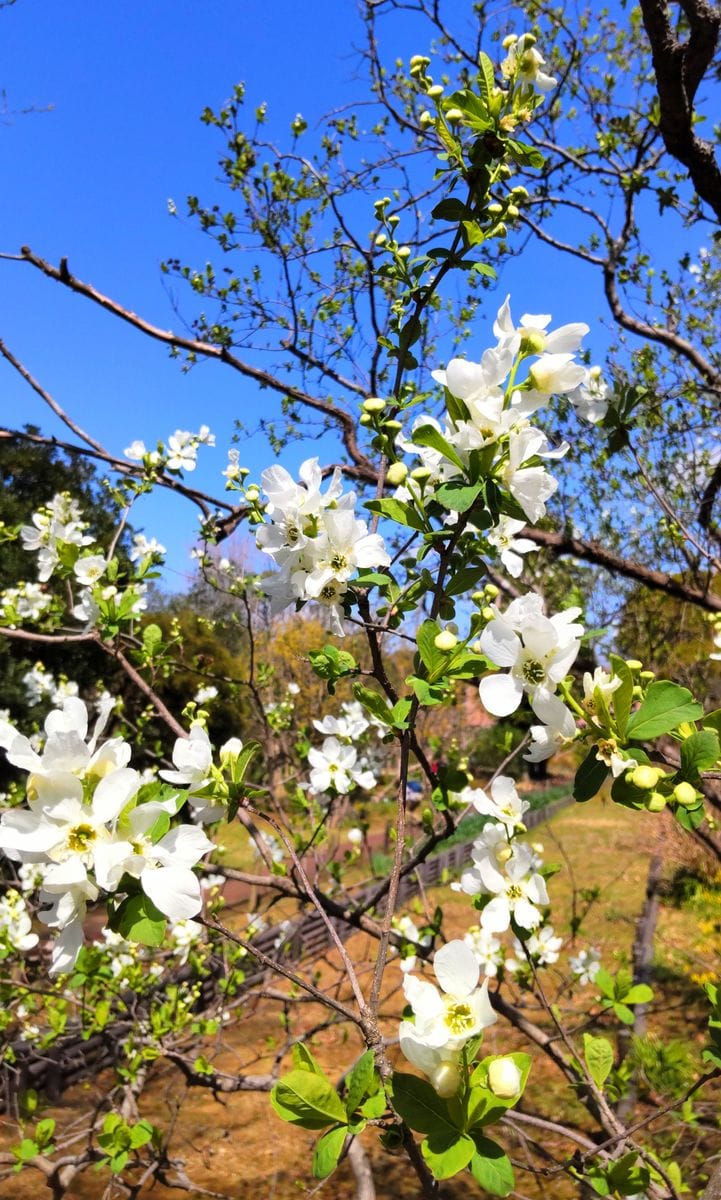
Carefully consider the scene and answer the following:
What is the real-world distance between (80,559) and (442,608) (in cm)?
132

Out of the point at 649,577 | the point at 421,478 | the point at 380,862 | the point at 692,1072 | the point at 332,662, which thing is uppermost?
the point at 649,577

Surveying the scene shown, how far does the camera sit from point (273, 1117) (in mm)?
5395

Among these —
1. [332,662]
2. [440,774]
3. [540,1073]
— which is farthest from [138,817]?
[540,1073]

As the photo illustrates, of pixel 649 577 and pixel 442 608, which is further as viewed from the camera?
pixel 649 577

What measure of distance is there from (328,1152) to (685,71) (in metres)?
2.68

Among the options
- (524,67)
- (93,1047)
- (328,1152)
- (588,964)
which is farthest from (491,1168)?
(93,1047)

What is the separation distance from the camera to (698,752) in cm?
76

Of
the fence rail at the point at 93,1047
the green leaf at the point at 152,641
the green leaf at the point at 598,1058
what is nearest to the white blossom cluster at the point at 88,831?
the green leaf at the point at 598,1058

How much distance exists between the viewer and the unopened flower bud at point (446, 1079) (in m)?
0.69

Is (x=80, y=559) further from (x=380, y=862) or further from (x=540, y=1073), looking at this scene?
(x=380, y=862)

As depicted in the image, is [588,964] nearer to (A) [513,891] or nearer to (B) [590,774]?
(A) [513,891]

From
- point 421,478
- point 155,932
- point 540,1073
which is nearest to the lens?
point 155,932

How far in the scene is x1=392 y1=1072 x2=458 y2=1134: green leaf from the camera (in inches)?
27.0

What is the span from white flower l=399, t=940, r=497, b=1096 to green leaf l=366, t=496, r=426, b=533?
1.67 feet
